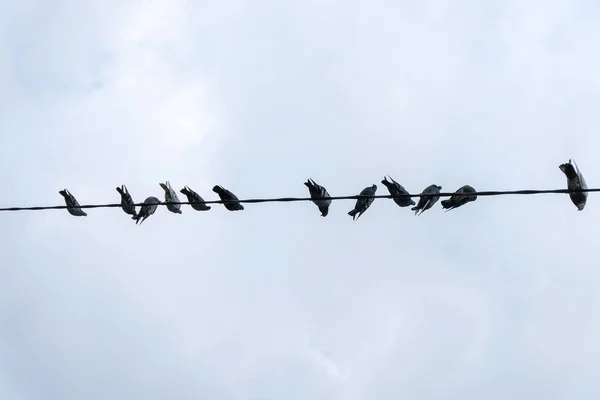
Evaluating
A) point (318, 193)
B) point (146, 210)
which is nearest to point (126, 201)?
point (146, 210)

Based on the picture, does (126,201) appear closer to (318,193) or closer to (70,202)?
(70,202)

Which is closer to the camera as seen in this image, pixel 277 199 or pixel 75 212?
pixel 277 199

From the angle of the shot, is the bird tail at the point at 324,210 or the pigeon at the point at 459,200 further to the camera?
the bird tail at the point at 324,210

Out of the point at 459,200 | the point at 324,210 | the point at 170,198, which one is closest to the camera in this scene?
the point at 459,200

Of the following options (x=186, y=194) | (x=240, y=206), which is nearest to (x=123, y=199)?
(x=186, y=194)

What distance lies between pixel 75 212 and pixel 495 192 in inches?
507

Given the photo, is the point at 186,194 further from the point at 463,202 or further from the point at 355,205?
the point at 463,202

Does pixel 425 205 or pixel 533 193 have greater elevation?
pixel 425 205

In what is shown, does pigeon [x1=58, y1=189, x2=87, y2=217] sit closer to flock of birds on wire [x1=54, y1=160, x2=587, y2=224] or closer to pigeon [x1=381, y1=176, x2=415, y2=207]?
flock of birds on wire [x1=54, y1=160, x2=587, y2=224]

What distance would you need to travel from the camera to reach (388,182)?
2045cm

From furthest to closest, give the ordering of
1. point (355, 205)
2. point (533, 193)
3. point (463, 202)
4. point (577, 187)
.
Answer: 1. point (355, 205)
2. point (463, 202)
3. point (577, 187)
4. point (533, 193)

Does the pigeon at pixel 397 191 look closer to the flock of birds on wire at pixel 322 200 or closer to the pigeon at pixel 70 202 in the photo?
the flock of birds on wire at pixel 322 200

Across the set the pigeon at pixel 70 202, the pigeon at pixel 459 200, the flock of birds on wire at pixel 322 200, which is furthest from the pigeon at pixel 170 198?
the pigeon at pixel 459 200

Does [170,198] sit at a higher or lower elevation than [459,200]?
lower
